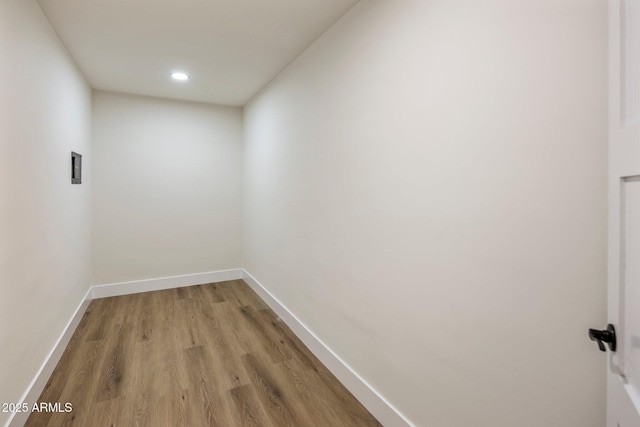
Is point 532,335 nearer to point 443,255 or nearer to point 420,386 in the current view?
point 443,255

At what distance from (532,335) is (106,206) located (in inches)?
167

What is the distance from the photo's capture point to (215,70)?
2.90 m

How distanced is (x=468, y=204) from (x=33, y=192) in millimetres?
2430

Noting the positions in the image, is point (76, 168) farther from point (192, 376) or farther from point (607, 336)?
point (607, 336)

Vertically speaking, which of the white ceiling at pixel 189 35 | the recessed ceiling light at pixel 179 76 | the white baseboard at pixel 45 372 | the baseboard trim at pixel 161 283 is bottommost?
the white baseboard at pixel 45 372

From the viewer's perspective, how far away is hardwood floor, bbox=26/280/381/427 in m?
1.79

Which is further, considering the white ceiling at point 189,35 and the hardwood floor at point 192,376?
the white ceiling at point 189,35

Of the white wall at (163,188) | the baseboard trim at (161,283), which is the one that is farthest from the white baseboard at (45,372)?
the white wall at (163,188)

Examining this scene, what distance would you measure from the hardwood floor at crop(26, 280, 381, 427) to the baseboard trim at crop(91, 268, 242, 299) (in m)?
0.43

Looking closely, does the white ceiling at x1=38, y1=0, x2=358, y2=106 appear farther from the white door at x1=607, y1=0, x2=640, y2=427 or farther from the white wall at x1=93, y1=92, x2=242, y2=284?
the white door at x1=607, y1=0, x2=640, y2=427

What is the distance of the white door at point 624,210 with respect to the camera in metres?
0.69

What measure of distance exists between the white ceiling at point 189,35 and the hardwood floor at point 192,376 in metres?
2.47

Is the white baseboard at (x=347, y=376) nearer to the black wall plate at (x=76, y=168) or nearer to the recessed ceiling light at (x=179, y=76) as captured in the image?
the black wall plate at (x=76, y=168)

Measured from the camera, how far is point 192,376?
7.11 ft
